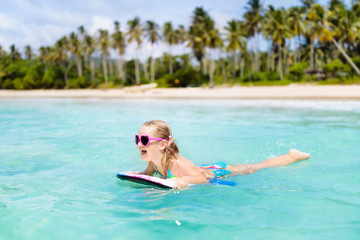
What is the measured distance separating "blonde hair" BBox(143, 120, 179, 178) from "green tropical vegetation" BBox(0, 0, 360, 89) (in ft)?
105

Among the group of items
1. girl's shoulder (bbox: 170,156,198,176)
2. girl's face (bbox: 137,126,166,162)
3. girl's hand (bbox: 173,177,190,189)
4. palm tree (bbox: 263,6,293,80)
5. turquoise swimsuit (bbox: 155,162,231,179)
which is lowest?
turquoise swimsuit (bbox: 155,162,231,179)

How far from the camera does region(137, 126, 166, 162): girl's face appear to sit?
382 cm

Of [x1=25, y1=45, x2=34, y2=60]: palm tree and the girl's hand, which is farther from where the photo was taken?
[x1=25, y1=45, x2=34, y2=60]: palm tree

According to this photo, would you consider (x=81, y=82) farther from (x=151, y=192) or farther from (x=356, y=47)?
(x=151, y=192)

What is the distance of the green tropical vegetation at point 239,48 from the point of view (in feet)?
138

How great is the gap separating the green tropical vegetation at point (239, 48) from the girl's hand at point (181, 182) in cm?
3209

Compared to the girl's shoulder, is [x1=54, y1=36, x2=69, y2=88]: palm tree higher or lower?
higher

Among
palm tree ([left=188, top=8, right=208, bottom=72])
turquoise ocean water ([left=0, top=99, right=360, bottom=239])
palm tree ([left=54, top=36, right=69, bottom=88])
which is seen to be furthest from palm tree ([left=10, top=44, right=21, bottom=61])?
turquoise ocean water ([left=0, top=99, right=360, bottom=239])

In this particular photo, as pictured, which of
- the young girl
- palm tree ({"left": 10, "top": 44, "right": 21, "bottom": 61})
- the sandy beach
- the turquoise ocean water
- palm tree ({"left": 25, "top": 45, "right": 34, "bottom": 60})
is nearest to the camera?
the turquoise ocean water

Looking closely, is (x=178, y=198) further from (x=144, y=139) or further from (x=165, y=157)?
(x=144, y=139)

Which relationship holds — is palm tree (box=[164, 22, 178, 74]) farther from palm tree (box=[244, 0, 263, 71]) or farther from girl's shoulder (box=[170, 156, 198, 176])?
girl's shoulder (box=[170, 156, 198, 176])

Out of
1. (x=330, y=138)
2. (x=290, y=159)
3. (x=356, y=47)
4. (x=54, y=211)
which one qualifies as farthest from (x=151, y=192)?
(x=356, y=47)

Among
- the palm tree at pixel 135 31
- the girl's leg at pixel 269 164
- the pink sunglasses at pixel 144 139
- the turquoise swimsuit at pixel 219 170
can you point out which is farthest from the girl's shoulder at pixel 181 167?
the palm tree at pixel 135 31

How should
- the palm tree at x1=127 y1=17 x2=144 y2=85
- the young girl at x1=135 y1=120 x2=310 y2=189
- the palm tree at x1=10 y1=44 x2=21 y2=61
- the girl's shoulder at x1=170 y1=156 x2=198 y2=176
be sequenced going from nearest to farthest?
the young girl at x1=135 y1=120 x2=310 y2=189, the girl's shoulder at x1=170 y1=156 x2=198 y2=176, the palm tree at x1=127 y1=17 x2=144 y2=85, the palm tree at x1=10 y1=44 x2=21 y2=61
